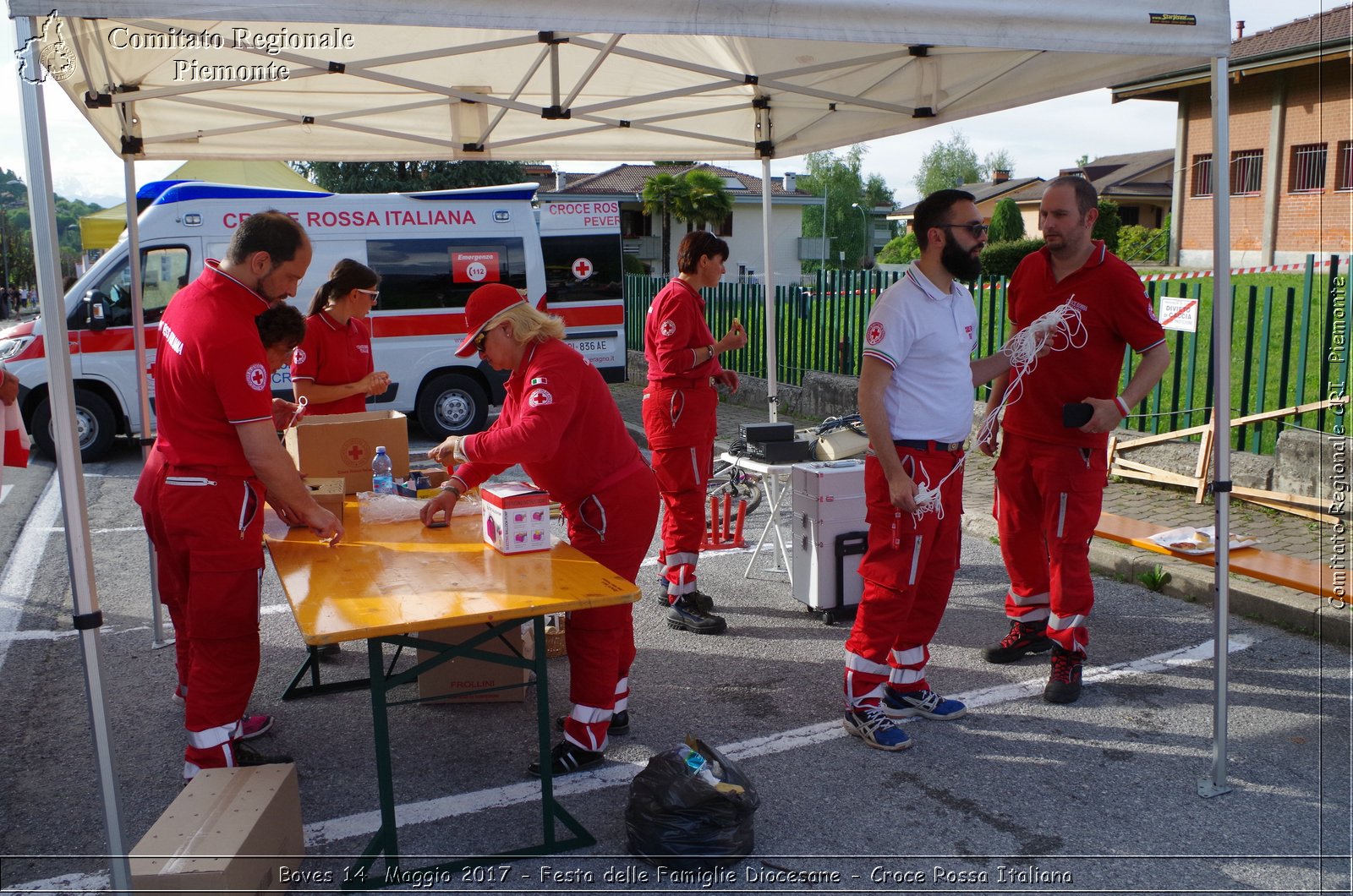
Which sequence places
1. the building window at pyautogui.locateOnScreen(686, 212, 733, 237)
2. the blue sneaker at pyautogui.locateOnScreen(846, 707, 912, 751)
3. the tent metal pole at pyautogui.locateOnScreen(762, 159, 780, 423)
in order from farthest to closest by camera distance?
the building window at pyautogui.locateOnScreen(686, 212, 733, 237), the tent metal pole at pyautogui.locateOnScreen(762, 159, 780, 423), the blue sneaker at pyautogui.locateOnScreen(846, 707, 912, 751)

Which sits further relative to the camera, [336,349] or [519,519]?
[336,349]

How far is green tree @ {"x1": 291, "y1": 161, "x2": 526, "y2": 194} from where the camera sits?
97.0 feet

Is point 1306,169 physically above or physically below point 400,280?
above

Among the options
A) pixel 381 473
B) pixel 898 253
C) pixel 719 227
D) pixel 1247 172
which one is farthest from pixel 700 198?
pixel 381 473

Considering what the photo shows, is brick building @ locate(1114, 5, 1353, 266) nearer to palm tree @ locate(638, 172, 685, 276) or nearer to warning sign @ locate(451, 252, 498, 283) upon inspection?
warning sign @ locate(451, 252, 498, 283)

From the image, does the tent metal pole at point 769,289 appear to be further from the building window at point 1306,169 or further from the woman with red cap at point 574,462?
the building window at point 1306,169

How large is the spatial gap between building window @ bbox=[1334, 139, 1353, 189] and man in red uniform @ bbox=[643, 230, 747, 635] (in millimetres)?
22498

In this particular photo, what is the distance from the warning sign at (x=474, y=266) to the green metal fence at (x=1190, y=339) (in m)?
3.90

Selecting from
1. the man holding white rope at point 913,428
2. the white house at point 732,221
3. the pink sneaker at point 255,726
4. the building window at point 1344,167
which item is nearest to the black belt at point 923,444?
the man holding white rope at point 913,428

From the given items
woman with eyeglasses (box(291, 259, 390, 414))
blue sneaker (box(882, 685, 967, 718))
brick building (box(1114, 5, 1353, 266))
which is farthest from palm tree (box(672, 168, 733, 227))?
blue sneaker (box(882, 685, 967, 718))

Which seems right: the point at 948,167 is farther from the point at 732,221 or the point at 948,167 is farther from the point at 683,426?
the point at 683,426

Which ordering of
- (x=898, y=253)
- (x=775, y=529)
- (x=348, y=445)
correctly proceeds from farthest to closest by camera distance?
(x=898, y=253) < (x=775, y=529) < (x=348, y=445)

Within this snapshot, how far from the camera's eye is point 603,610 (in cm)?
343

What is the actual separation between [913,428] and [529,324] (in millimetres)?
1459
